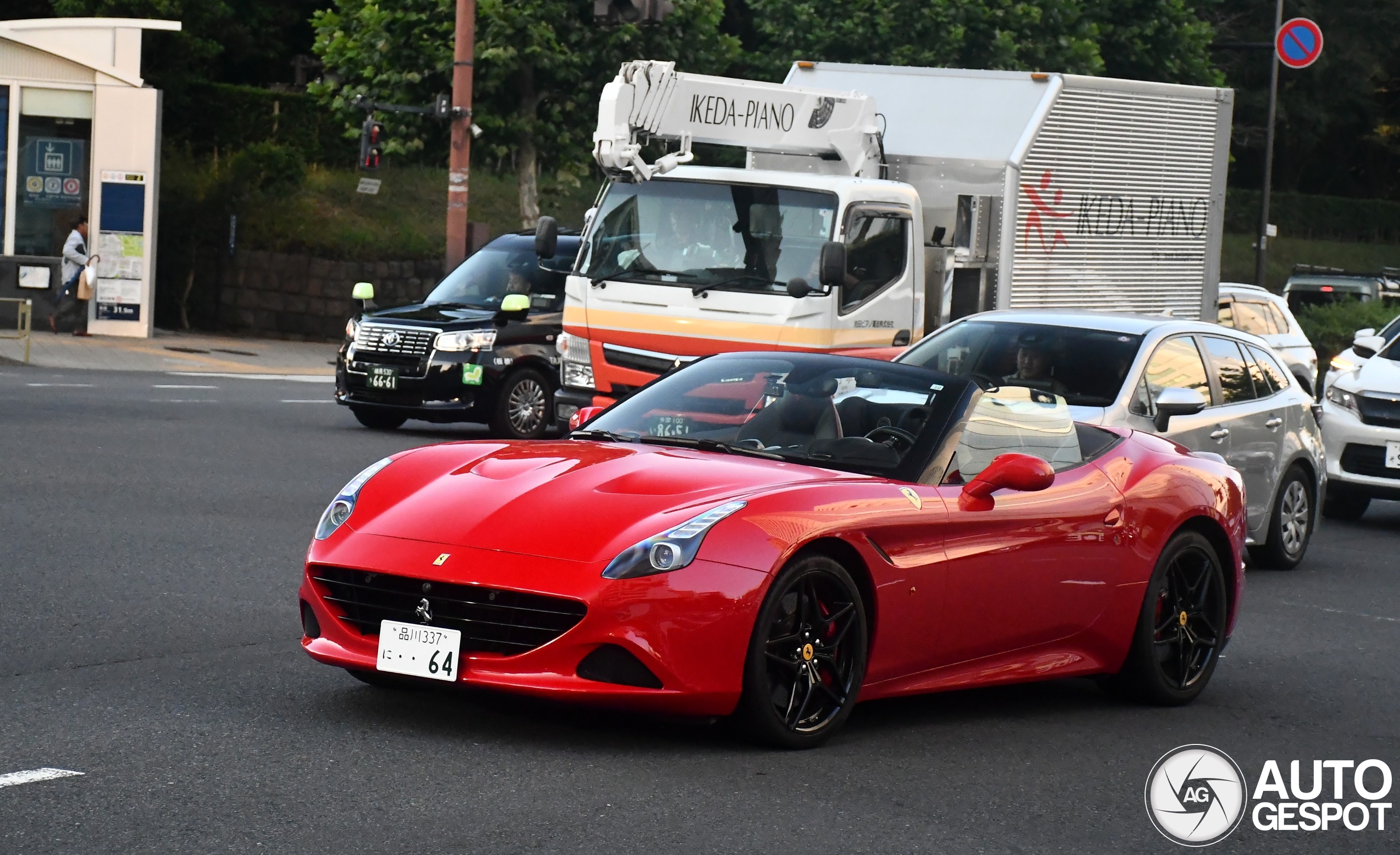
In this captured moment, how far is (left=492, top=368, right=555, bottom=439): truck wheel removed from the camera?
704 inches

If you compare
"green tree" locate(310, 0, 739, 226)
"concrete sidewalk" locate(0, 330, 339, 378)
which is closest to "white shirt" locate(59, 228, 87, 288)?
"concrete sidewalk" locate(0, 330, 339, 378)

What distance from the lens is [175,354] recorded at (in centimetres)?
2808

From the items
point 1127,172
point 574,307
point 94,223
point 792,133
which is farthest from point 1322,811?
point 94,223

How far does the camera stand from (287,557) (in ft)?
33.6

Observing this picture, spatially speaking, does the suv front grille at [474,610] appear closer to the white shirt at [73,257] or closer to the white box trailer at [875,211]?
the white box trailer at [875,211]

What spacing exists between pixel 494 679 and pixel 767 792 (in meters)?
0.92

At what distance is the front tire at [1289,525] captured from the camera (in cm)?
1276

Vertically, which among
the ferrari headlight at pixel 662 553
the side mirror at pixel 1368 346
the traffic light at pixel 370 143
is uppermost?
the traffic light at pixel 370 143

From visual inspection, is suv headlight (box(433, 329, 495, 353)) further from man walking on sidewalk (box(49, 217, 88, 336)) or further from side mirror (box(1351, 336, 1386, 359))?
man walking on sidewalk (box(49, 217, 88, 336))

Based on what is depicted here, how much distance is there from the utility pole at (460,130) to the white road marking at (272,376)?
7.47 feet

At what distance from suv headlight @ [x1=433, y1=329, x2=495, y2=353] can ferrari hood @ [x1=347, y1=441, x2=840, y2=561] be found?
35.0ft

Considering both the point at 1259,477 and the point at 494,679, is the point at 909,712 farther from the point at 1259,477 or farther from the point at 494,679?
the point at 1259,477

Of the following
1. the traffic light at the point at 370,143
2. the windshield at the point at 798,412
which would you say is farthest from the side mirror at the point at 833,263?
the traffic light at the point at 370,143

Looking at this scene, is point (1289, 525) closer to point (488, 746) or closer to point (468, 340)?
point (468, 340)
